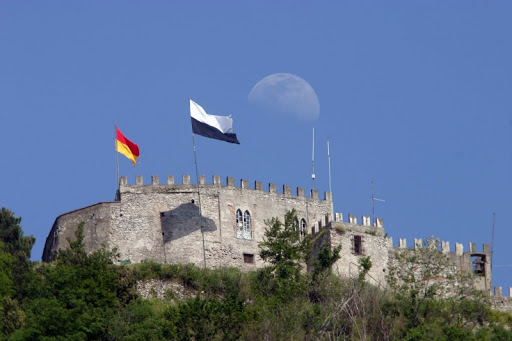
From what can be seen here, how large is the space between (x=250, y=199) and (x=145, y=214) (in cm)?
570

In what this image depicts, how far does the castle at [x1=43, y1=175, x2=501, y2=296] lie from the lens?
284 ft

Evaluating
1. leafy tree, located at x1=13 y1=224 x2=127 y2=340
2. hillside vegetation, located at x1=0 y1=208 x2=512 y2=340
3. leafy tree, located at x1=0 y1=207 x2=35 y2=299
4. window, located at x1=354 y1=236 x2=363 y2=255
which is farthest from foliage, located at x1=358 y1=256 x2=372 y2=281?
leafy tree, located at x1=0 y1=207 x2=35 y2=299

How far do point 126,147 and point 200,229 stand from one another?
20.6 ft

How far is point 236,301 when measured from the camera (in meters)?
75.1

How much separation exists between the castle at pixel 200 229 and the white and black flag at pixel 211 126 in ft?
7.67

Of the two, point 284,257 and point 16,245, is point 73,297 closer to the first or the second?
point 16,245

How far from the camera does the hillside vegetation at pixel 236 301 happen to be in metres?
72.5

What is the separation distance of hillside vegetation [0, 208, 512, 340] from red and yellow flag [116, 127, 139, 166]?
24.6ft

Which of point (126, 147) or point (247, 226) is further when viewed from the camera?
point (126, 147)

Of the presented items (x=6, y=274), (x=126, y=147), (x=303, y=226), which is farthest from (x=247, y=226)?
(x=6, y=274)

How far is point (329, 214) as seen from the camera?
302ft

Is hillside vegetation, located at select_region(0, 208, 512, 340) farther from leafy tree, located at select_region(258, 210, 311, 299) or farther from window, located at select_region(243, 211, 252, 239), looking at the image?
window, located at select_region(243, 211, 252, 239)

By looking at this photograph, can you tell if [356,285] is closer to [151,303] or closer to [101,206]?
[151,303]

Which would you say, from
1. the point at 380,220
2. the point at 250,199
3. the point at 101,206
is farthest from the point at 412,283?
the point at 101,206
